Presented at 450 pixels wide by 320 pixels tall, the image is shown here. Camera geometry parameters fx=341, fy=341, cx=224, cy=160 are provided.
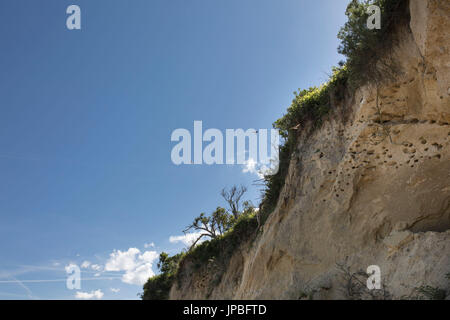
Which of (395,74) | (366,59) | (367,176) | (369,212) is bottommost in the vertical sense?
(369,212)

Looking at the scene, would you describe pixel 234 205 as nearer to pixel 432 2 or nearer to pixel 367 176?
pixel 367 176

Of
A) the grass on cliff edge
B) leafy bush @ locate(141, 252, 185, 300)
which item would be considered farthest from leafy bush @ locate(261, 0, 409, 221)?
leafy bush @ locate(141, 252, 185, 300)

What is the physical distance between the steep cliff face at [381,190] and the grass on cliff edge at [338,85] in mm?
343

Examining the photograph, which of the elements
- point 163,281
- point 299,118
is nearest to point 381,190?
point 299,118

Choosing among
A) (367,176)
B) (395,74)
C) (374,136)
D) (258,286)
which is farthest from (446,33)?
(258,286)

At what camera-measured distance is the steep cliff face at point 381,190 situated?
705 cm

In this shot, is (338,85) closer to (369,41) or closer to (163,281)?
(369,41)

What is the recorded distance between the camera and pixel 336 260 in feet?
27.9

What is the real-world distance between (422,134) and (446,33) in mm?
2218

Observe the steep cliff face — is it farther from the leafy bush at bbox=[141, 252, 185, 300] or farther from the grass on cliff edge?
the leafy bush at bbox=[141, 252, 185, 300]

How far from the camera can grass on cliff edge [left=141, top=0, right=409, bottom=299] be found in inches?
329

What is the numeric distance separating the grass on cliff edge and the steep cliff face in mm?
343

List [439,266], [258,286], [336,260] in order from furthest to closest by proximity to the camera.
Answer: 1. [258,286]
2. [336,260]
3. [439,266]

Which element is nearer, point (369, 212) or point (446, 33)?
point (446, 33)
